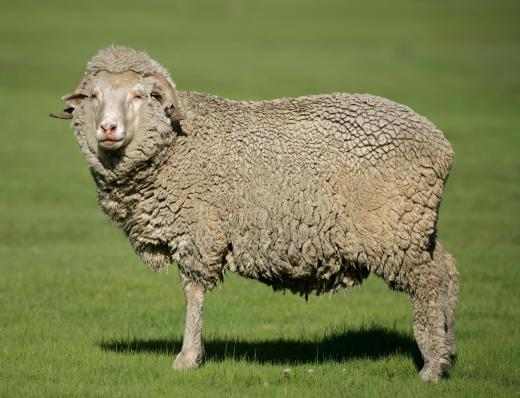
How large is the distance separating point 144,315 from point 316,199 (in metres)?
3.90

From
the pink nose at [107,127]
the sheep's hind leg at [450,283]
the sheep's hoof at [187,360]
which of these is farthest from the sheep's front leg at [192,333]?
the sheep's hind leg at [450,283]

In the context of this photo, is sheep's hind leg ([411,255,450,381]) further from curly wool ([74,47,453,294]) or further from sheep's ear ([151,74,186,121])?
sheep's ear ([151,74,186,121])

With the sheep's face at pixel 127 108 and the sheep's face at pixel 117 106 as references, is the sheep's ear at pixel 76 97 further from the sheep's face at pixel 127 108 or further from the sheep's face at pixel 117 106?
the sheep's face at pixel 117 106

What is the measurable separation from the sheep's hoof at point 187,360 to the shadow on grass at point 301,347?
51 centimetres

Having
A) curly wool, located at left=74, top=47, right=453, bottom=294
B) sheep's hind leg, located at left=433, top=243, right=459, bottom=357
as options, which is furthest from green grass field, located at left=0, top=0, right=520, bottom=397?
curly wool, located at left=74, top=47, right=453, bottom=294

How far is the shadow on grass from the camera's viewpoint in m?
9.64

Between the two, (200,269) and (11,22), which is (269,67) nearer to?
(11,22)

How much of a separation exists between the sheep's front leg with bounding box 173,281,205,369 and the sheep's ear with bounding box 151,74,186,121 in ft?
5.00

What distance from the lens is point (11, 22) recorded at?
164 ft

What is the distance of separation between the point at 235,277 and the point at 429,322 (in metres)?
6.67

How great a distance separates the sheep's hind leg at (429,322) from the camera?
8562 millimetres

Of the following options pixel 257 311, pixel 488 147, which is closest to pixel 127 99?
pixel 257 311

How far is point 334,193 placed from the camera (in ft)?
28.2

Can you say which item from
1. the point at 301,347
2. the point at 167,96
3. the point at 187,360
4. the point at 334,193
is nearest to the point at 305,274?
the point at 334,193
